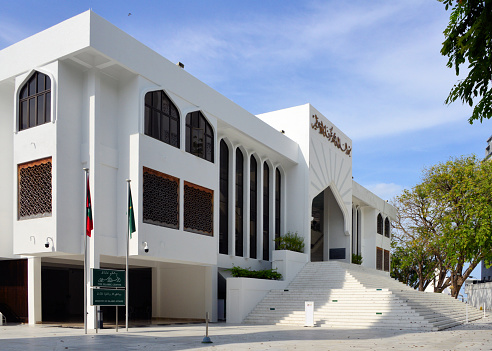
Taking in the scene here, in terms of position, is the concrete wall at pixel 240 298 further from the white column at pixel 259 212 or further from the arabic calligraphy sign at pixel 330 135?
the arabic calligraphy sign at pixel 330 135

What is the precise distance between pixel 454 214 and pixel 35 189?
28254mm

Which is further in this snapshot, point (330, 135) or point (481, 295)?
point (481, 295)

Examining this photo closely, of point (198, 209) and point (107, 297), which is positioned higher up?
point (198, 209)

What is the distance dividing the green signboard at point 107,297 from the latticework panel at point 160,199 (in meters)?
3.39

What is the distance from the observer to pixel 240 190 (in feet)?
95.2

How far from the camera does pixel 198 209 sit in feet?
74.9

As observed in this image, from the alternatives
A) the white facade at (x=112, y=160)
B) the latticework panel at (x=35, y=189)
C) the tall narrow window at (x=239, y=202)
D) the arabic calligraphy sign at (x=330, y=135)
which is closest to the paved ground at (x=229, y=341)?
the white facade at (x=112, y=160)

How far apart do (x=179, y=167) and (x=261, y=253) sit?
33.3 ft

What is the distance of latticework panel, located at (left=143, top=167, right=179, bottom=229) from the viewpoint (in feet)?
65.4

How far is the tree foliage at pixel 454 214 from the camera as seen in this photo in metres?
36.0

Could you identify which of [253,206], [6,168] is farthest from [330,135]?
[6,168]

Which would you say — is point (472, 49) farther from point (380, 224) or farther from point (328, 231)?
point (380, 224)

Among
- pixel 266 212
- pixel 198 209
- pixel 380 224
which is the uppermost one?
pixel 198 209

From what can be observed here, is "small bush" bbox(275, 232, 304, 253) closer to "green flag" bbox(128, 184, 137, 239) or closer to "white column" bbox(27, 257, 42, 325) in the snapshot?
"green flag" bbox(128, 184, 137, 239)
